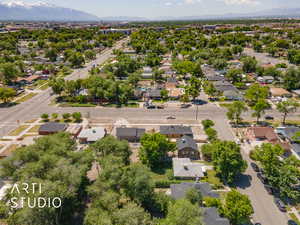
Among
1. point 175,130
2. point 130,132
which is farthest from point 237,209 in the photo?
point 130,132

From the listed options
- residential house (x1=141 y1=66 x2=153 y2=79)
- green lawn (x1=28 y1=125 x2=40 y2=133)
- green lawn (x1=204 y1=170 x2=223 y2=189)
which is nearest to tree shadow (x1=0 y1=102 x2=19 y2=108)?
green lawn (x1=28 y1=125 x2=40 y2=133)

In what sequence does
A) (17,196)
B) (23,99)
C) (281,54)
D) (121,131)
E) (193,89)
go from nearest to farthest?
(17,196) < (121,131) < (193,89) < (23,99) < (281,54)

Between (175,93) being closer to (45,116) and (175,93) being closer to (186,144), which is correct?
(186,144)

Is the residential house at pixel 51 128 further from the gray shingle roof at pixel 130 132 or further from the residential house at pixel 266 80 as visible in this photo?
the residential house at pixel 266 80

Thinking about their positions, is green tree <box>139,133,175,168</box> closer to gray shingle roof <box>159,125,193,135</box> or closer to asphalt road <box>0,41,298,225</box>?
gray shingle roof <box>159,125,193,135</box>

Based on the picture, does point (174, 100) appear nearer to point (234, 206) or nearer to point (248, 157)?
point (248, 157)

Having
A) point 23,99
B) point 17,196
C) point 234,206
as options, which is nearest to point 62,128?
point 17,196

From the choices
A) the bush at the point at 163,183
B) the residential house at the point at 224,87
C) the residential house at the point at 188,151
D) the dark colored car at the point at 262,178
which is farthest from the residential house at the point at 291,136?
the residential house at the point at 224,87
